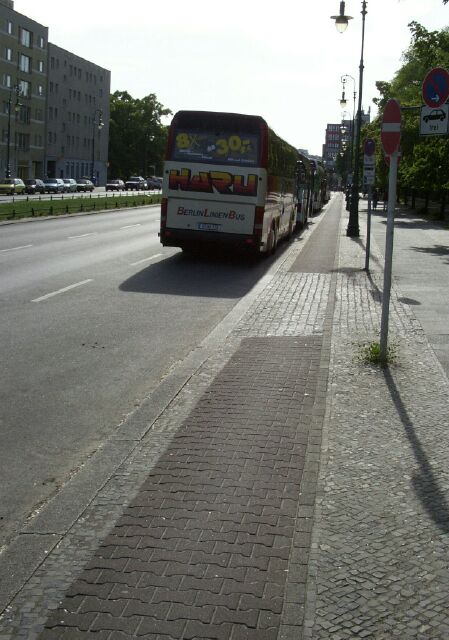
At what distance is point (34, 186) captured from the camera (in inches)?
3273

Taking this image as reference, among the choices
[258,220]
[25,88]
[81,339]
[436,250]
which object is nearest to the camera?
[81,339]

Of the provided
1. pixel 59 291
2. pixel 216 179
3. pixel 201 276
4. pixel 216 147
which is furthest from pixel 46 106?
pixel 59 291

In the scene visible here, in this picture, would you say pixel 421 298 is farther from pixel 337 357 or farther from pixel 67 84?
pixel 67 84

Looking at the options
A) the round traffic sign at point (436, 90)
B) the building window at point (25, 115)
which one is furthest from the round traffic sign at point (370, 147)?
the building window at point (25, 115)

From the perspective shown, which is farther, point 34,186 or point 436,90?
point 34,186

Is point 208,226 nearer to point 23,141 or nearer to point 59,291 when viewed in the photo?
point 59,291

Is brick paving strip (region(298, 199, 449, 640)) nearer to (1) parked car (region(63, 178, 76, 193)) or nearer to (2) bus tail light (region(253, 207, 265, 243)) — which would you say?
(2) bus tail light (region(253, 207, 265, 243))

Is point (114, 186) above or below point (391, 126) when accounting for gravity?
above

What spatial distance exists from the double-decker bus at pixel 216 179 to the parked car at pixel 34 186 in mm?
62328

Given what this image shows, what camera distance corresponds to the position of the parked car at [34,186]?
8146 cm

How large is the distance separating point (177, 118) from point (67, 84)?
348 ft

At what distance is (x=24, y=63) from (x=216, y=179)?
91.7m

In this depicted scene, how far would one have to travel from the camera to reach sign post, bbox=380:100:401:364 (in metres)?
9.14

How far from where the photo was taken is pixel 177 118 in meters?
20.8
